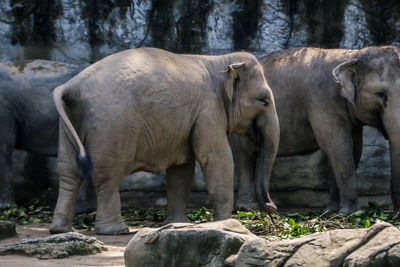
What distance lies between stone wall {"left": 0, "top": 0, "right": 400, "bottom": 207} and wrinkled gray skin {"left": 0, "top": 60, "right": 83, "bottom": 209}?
1.57 meters

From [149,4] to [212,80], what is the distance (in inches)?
138

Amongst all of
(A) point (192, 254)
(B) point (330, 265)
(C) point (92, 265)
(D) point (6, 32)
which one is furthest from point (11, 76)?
(B) point (330, 265)

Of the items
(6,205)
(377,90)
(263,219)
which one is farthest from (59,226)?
(377,90)

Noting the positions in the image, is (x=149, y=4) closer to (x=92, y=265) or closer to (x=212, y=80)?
(x=212, y=80)

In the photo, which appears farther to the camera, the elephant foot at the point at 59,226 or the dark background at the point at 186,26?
the dark background at the point at 186,26

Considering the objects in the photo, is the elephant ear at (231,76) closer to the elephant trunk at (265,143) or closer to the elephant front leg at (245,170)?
the elephant trunk at (265,143)

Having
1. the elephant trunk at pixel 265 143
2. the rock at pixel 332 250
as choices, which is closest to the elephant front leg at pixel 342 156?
the elephant trunk at pixel 265 143

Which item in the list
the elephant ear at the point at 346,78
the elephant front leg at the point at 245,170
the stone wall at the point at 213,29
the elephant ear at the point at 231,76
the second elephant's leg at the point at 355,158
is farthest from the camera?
the stone wall at the point at 213,29

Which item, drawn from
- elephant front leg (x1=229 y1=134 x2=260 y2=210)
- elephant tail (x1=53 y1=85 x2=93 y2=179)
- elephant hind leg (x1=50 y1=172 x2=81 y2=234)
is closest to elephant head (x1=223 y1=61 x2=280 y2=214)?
elephant front leg (x1=229 y1=134 x2=260 y2=210)

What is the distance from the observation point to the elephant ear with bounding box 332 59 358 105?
8.10 meters

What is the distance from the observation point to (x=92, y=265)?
4637mm

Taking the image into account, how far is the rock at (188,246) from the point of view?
406 centimetres

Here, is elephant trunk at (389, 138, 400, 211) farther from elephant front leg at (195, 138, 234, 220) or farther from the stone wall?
the stone wall

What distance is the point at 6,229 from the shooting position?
19.1 feet
